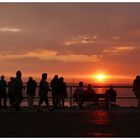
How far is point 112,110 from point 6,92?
190 inches

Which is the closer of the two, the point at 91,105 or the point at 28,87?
the point at 28,87

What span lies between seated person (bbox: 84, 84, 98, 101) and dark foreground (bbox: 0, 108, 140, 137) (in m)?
1.50

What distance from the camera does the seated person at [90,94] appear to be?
1341 inches

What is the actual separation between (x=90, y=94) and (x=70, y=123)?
969cm

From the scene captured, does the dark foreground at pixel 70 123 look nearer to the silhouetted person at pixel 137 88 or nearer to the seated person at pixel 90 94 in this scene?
the silhouetted person at pixel 137 88

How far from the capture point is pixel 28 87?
108 feet

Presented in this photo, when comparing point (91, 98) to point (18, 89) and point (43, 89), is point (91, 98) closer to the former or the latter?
point (43, 89)

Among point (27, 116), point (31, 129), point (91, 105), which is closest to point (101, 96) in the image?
point (91, 105)

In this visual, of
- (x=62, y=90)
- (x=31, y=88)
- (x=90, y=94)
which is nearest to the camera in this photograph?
(x=62, y=90)

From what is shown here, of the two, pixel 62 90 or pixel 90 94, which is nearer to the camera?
pixel 62 90

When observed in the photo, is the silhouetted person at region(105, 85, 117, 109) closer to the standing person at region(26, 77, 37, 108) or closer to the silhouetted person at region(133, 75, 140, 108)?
the silhouetted person at region(133, 75, 140, 108)

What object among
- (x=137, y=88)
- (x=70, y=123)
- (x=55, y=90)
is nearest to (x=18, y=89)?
(x=55, y=90)

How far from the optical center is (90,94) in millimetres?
34281

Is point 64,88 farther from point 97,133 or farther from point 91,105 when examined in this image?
point 97,133
